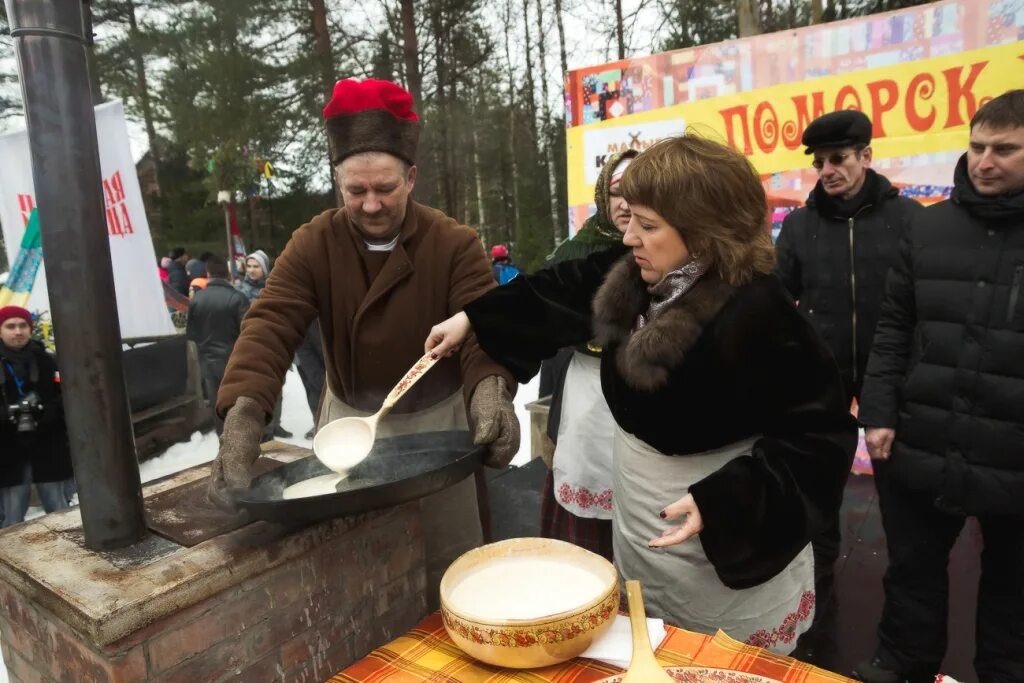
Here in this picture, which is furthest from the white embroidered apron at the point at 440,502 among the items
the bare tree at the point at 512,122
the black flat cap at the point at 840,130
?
the bare tree at the point at 512,122

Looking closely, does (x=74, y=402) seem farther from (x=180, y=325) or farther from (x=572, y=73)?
(x=180, y=325)

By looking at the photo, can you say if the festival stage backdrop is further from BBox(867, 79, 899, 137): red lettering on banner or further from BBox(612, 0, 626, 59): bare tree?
BBox(612, 0, 626, 59): bare tree

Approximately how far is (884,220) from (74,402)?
2789mm

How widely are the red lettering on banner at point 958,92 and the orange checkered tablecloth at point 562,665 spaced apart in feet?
11.5

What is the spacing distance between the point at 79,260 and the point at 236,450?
49 cm

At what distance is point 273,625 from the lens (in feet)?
4.78

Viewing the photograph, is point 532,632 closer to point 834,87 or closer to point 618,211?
point 618,211

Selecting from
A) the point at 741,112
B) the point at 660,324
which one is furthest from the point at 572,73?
the point at 660,324

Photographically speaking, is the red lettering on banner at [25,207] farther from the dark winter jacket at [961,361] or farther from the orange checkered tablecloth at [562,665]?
the dark winter jacket at [961,361]

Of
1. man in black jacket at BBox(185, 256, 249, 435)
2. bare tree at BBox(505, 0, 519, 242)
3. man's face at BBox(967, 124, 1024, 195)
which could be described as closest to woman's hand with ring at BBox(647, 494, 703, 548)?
man's face at BBox(967, 124, 1024, 195)

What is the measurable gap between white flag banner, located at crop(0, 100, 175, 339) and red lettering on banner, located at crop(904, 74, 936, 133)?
5.12 metres

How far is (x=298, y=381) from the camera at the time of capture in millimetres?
8781

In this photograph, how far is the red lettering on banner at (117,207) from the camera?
197 inches

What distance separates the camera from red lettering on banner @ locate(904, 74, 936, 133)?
364cm
